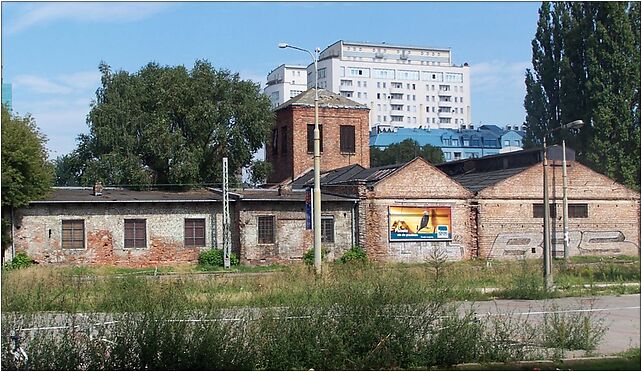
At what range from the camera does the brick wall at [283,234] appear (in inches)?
1539

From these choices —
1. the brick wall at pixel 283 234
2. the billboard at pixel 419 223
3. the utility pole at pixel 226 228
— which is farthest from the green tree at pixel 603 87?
the utility pole at pixel 226 228

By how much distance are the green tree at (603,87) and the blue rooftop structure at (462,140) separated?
46734 mm

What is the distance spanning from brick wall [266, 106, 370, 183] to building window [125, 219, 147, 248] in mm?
19658

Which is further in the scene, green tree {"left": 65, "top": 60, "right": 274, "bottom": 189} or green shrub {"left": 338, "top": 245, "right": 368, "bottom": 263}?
green tree {"left": 65, "top": 60, "right": 274, "bottom": 189}

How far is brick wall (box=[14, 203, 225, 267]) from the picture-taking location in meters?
35.9

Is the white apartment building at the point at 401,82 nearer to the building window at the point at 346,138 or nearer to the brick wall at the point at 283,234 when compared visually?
the building window at the point at 346,138

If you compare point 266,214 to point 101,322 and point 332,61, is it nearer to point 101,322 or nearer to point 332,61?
point 101,322

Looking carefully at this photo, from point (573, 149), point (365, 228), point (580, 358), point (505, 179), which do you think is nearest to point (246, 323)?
point (580, 358)

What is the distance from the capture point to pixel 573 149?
153 feet

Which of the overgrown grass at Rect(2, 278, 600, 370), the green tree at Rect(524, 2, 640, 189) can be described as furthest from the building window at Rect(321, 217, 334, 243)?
the overgrown grass at Rect(2, 278, 600, 370)

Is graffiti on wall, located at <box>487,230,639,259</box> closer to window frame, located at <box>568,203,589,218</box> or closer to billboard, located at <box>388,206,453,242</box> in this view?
window frame, located at <box>568,203,589,218</box>

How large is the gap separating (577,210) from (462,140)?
5442cm

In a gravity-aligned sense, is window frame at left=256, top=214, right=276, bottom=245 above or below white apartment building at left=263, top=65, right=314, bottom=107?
below

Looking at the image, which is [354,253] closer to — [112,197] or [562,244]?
[562,244]
